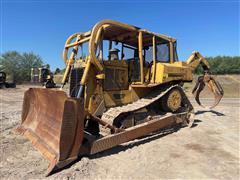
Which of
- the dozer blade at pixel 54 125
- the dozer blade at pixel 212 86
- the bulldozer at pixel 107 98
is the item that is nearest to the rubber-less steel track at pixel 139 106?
the bulldozer at pixel 107 98

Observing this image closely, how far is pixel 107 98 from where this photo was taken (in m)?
5.88

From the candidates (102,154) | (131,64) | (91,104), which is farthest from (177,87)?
(102,154)

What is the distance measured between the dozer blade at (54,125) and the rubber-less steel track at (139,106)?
123 centimetres

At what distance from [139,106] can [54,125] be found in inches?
89.1

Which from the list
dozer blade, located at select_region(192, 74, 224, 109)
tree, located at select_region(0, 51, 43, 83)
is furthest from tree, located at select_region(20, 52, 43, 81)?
dozer blade, located at select_region(192, 74, 224, 109)

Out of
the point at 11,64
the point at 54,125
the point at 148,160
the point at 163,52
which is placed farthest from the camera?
the point at 11,64

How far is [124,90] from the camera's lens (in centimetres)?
639

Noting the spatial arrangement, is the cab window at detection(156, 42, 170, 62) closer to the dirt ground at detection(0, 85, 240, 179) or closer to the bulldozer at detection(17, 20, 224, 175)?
the bulldozer at detection(17, 20, 224, 175)

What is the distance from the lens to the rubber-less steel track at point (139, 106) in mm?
5461

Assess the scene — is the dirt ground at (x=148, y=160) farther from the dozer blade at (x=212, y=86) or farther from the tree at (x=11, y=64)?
the tree at (x=11, y=64)

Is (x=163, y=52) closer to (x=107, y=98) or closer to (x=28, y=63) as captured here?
(x=107, y=98)

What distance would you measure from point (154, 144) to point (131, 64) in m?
2.44

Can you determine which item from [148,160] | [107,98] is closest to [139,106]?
[107,98]

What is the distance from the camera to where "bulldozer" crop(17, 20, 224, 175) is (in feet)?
14.2
